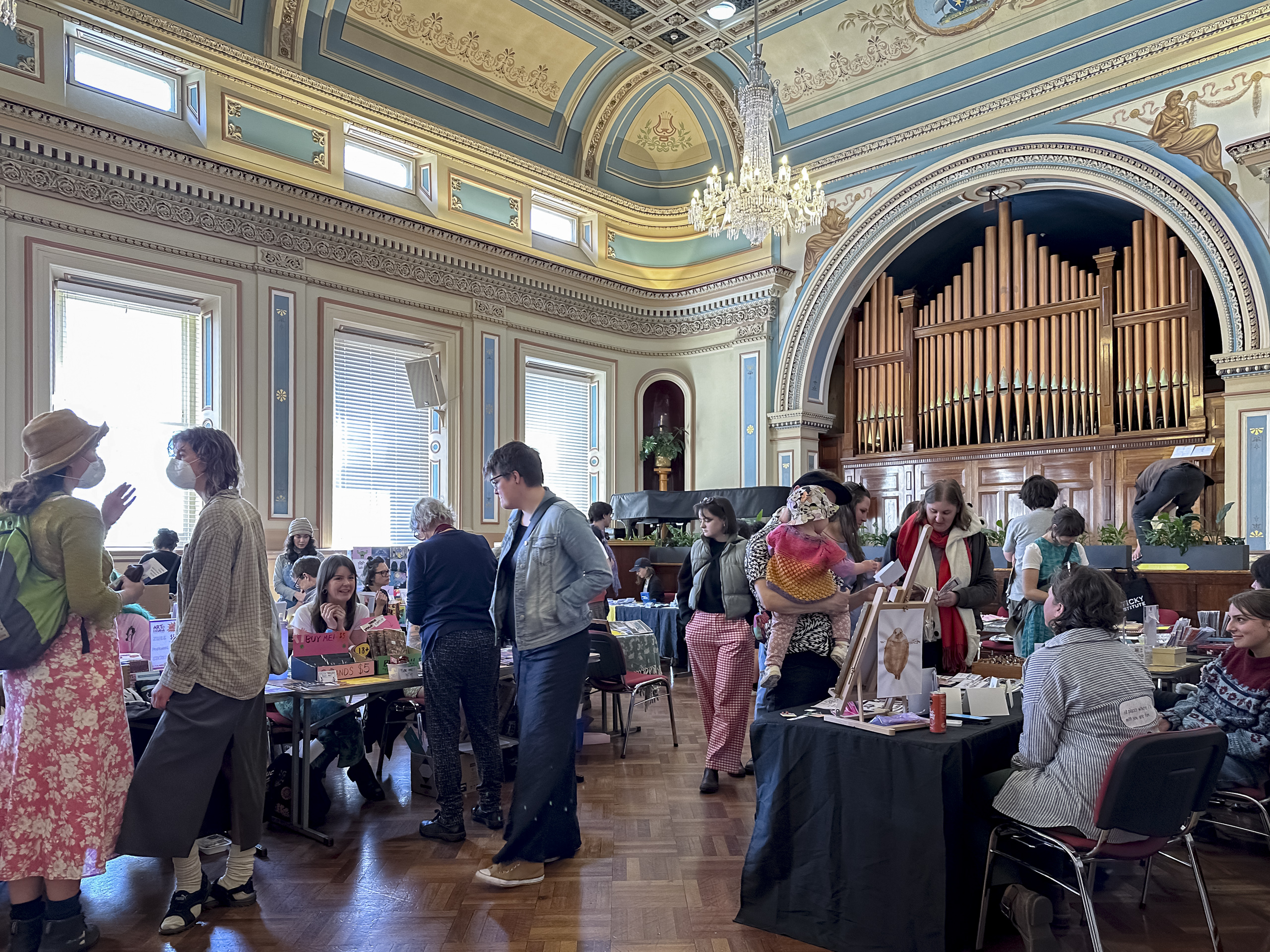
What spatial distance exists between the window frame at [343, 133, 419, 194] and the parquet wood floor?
23.3 ft

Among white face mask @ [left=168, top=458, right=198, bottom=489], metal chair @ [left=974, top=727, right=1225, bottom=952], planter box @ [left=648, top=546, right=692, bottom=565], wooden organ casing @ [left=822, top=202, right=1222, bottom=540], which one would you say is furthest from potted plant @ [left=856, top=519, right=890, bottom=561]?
white face mask @ [left=168, top=458, right=198, bottom=489]

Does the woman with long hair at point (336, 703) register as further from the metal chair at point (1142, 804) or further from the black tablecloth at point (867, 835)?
the metal chair at point (1142, 804)

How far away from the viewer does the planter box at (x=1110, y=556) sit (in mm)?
6336

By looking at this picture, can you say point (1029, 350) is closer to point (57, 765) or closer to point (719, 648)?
point (719, 648)

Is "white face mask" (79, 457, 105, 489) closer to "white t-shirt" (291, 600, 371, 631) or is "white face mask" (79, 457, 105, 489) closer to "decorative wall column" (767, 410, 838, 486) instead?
"white t-shirt" (291, 600, 371, 631)

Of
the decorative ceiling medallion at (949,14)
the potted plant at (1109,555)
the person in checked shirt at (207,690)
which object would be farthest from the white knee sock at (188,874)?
the decorative ceiling medallion at (949,14)

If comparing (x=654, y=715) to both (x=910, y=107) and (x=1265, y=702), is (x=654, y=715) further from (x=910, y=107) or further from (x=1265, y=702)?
(x=910, y=107)

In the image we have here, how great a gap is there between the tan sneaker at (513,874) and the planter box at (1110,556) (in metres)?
4.81

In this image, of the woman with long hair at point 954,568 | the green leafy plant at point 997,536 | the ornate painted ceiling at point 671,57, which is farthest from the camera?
the ornate painted ceiling at point 671,57

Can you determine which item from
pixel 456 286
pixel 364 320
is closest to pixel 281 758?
pixel 364 320

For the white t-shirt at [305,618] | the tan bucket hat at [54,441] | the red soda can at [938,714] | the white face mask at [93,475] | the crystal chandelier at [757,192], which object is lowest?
the red soda can at [938,714]

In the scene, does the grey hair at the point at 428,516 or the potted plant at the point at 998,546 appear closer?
the grey hair at the point at 428,516

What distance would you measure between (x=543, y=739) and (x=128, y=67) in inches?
296

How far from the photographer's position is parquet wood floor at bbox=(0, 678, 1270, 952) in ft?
9.34
